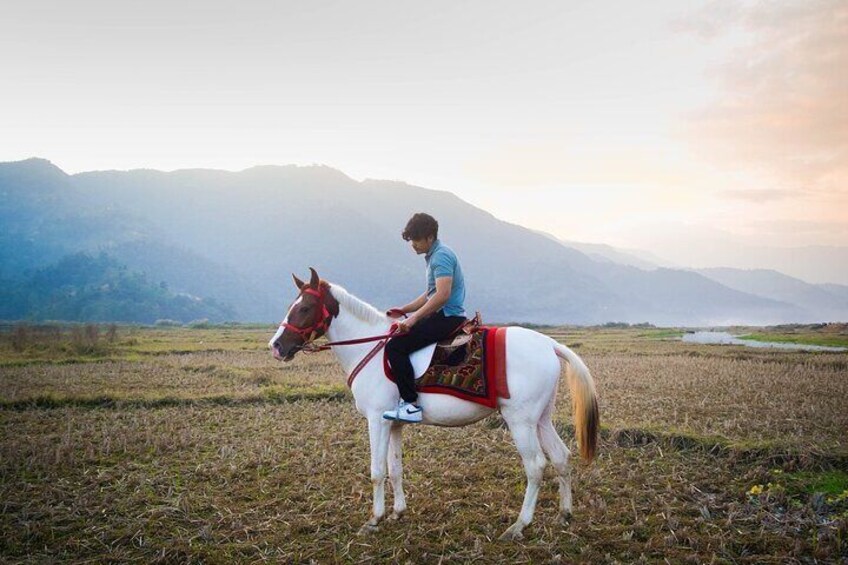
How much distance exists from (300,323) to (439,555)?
118 inches

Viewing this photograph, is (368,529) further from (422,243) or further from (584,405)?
(422,243)

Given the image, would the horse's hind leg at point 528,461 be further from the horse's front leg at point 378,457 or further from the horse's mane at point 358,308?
the horse's mane at point 358,308

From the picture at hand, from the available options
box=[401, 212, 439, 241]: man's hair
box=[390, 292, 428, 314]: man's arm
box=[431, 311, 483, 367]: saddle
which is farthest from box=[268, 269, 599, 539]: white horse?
box=[401, 212, 439, 241]: man's hair

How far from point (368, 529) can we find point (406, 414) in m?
1.38

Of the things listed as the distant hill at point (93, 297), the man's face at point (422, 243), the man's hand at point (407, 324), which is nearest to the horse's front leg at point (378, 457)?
the man's hand at point (407, 324)

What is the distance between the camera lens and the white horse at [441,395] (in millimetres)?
6016

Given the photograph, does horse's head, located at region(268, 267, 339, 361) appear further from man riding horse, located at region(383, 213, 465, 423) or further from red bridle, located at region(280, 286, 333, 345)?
man riding horse, located at region(383, 213, 465, 423)

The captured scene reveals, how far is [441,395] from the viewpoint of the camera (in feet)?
20.1

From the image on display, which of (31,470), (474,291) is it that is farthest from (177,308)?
(31,470)

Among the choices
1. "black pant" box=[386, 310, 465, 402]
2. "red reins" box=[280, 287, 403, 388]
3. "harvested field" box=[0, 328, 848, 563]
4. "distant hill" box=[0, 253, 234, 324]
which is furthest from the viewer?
"distant hill" box=[0, 253, 234, 324]

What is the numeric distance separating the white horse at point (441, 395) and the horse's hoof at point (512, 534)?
0.4 inches

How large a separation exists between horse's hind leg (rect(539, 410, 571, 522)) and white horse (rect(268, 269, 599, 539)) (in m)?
0.01

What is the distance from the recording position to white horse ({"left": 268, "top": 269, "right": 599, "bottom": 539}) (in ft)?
19.7

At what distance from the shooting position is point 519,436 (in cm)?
602
